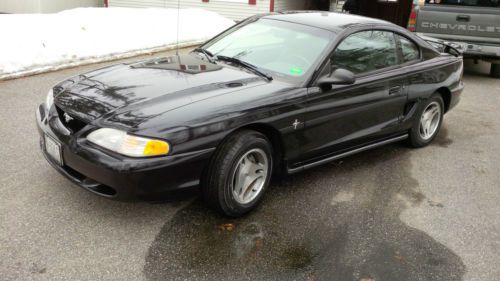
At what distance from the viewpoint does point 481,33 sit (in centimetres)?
858

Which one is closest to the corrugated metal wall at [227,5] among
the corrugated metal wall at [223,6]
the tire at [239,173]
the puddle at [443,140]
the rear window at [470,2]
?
the corrugated metal wall at [223,6]

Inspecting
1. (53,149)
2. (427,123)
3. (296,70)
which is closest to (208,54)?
(296,70)

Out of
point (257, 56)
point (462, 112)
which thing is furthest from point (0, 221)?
point (462, 112)

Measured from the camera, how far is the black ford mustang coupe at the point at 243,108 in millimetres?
3059

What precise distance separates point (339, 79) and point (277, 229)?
133 centimetres

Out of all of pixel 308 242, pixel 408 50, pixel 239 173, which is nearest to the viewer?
pixel 308 242

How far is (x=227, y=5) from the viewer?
15.7 metres

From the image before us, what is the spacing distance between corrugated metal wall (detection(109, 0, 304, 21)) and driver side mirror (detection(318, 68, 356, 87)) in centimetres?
1183

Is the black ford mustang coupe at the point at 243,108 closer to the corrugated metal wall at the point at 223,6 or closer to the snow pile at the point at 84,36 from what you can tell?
the snow pile at the point at 84,36

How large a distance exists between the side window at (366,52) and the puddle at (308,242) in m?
1.12

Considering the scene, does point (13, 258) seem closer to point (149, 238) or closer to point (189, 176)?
point (149, 238)

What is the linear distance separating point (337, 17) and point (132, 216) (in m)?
2.79

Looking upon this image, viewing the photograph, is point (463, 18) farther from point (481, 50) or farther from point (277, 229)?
point (277, 229)

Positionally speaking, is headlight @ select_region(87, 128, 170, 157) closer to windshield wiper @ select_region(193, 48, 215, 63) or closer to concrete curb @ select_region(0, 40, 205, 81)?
windshield wiper @ select_region(193, 48, 215, 63)
